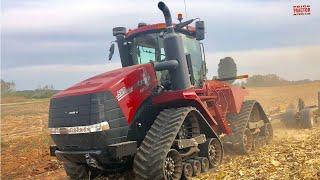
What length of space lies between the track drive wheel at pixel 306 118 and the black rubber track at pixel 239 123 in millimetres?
4262

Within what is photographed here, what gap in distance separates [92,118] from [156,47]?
113 inches

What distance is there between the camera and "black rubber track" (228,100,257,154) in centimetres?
1210

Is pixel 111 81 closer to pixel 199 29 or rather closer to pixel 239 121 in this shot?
pixel 199 29

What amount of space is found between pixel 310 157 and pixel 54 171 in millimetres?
6627

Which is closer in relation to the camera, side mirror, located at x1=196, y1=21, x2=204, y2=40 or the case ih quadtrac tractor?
the case ih quadtrac tractor

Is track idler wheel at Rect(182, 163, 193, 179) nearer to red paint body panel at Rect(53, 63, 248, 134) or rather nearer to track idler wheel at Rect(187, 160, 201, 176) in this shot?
track idler wheel at Rect(187, 160, 201, 176)

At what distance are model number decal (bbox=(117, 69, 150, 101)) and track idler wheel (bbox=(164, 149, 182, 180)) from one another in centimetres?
139

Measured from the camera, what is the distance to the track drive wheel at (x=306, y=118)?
55.9 ft

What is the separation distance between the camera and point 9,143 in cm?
1894

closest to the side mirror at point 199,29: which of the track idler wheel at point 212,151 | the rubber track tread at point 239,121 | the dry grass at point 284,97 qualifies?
the track idler wheel at point 212,151

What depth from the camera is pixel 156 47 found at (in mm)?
10562

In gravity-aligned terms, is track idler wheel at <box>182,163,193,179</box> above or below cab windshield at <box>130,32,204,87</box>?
below

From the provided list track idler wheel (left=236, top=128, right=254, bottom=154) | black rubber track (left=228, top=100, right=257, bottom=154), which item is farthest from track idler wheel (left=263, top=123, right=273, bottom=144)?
track idler wheel (left=236, top=128, right=254, bottom=154)

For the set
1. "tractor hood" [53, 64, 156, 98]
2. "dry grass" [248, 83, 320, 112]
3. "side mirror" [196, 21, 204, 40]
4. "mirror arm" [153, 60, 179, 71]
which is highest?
"side mirror" [196, 21, 204, 40]
